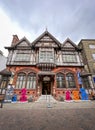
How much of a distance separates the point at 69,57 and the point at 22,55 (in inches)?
345

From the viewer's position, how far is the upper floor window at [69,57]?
50.2 ft

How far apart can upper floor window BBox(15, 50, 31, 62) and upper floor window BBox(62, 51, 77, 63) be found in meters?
6.57

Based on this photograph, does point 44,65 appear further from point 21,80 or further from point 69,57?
point 69,57

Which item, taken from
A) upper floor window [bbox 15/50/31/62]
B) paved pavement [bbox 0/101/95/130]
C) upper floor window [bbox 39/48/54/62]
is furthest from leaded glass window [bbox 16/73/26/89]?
paved pavement [bbox 0/101/95/130]

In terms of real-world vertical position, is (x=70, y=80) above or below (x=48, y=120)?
above

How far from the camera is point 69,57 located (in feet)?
51.3

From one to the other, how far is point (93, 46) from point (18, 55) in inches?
636

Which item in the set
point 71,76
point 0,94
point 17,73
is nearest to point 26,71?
point 17,73

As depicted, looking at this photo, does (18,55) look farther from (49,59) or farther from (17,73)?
(49,59)

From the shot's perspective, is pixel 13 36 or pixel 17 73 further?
pixel 13 36

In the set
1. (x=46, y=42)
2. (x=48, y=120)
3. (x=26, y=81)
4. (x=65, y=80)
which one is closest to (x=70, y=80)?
(x=65, y=80)

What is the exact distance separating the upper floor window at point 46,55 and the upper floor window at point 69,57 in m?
2.43

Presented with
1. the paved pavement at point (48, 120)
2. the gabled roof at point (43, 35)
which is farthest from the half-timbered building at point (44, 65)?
the paved pavement at point (48, 120)

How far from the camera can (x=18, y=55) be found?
1523 cm
